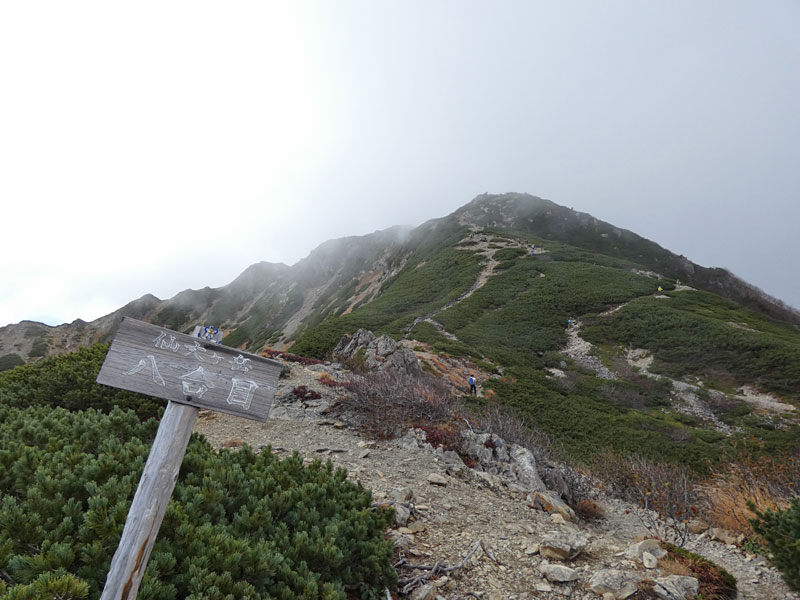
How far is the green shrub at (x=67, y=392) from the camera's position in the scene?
21.6 ft

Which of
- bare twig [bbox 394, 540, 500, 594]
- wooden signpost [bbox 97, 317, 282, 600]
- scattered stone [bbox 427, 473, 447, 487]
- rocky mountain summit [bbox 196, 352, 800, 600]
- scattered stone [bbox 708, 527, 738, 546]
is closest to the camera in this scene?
wooden signpost [bbox 97, 317, 282, 600]

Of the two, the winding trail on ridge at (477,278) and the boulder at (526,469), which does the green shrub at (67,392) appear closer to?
the boulder at (526,469)

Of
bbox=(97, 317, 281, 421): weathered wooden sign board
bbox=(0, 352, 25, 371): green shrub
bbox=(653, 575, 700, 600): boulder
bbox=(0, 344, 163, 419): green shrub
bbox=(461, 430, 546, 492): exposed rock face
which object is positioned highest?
bbox=(97, 317, 281, 421): weathered wooden sign board

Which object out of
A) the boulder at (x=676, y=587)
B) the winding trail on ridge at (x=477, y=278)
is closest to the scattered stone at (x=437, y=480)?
the boulder at (x=676, y=587)

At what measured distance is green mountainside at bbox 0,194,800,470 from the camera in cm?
1805

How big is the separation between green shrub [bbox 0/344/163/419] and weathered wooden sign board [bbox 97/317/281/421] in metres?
5.29

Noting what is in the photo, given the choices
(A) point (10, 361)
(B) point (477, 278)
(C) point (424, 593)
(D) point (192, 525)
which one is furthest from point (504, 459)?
(A) point (10, 361)

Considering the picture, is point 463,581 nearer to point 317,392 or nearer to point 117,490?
point 117,490

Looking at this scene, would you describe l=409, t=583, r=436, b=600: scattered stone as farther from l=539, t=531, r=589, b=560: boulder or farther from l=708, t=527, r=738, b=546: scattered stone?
l=708, t=527, r=738, b=546: scattered stone

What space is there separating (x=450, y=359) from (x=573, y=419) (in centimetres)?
686

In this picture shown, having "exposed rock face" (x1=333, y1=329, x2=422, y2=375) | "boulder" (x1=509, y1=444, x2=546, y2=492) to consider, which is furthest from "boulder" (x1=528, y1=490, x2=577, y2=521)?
"exposed rock face" (x1=333, y1=329, x2=422, y2=375)

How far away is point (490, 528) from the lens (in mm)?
5156

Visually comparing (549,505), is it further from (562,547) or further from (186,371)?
(186,371)

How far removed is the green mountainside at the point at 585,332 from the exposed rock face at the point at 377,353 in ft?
8.62
